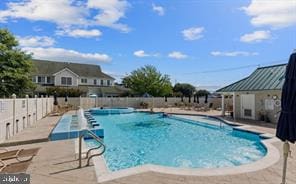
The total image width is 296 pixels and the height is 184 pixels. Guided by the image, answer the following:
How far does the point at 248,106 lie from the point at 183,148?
33.6 feet

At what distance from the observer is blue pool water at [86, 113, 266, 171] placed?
32.4ft

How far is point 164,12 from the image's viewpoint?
54.8ft

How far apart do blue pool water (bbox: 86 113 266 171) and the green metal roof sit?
4067 mm

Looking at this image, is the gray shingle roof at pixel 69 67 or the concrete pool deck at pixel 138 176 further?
the gray shingle roof at pixel 69 67

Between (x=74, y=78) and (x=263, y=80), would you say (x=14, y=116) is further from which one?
(x=74, y=78)

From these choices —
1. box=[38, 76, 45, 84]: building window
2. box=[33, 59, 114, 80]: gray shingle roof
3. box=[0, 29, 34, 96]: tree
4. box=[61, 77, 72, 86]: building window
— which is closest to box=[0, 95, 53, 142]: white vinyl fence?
box=[0, 29, 34, 96]: tree

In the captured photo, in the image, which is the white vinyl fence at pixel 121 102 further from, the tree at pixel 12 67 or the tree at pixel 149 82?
the tree at pixel 149 82

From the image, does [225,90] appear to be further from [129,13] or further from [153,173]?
[153,173]

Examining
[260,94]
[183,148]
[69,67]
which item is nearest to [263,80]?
[260,94]

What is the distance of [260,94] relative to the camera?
19.0 m

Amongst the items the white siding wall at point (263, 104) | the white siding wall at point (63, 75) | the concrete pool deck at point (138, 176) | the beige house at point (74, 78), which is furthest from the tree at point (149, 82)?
the concrete pool deck at point (138, 176)

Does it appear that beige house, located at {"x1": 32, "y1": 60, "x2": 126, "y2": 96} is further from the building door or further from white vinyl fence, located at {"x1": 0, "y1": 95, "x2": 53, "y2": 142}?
the building door

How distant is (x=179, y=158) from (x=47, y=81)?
37963mm

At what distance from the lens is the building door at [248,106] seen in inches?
779
